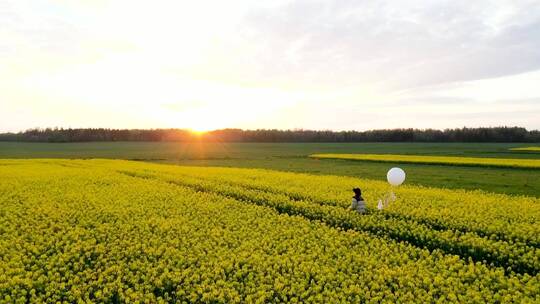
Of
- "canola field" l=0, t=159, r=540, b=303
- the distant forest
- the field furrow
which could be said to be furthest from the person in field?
the distant forest

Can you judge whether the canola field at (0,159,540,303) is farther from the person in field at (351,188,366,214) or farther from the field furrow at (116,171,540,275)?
the person in field at (351,188,366,214)

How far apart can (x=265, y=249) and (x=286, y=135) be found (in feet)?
470

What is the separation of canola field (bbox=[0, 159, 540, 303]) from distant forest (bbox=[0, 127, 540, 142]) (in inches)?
4940

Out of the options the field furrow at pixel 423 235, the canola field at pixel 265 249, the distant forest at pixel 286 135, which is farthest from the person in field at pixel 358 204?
the distant forest at pixel 286 135

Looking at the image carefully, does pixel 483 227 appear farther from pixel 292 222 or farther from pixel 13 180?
pixel 13 180

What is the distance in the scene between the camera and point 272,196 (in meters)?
24.0

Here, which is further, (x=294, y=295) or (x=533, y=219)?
(x=533, y=219)

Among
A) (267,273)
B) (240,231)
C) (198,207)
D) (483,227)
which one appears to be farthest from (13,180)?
(483,227)

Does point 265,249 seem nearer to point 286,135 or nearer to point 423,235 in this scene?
point 423,235

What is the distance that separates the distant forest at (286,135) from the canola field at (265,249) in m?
125

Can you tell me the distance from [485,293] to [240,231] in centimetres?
871

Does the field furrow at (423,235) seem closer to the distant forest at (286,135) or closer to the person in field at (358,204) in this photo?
the person in field at (358,204)

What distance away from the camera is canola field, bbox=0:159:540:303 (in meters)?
11.0

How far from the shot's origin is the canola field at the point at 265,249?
11.0 m
